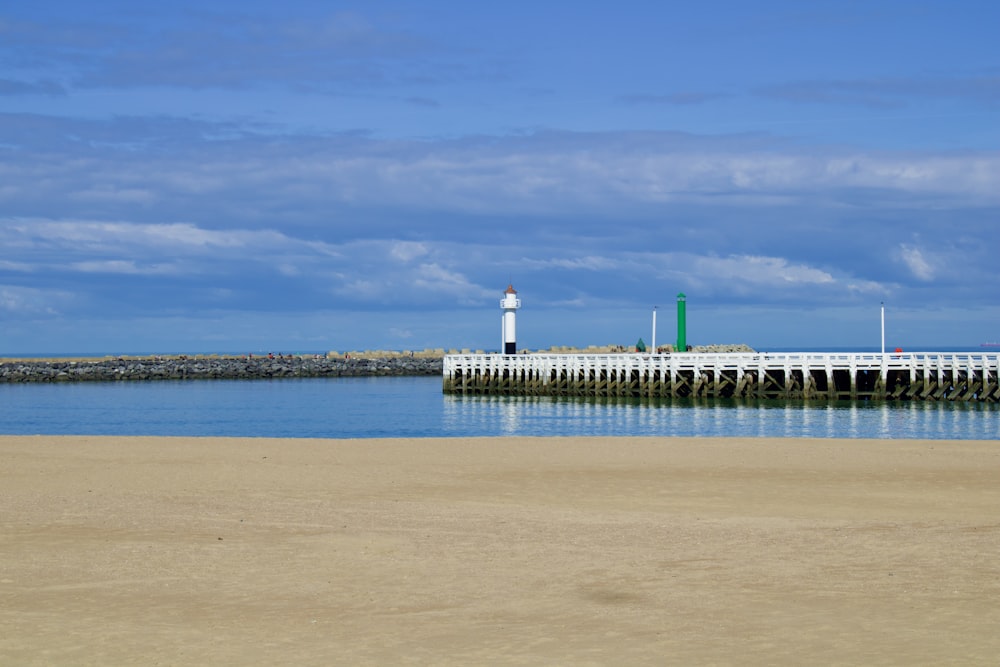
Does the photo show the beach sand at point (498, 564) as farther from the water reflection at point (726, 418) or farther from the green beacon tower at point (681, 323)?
the green beacon tower at point (681, 323)

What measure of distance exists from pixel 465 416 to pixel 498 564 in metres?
30.2

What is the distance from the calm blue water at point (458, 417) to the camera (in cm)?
3180

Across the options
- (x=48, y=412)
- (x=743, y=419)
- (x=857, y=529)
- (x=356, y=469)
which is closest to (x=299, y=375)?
(x=48, y=412)

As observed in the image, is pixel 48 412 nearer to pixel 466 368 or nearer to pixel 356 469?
pixel 466 368

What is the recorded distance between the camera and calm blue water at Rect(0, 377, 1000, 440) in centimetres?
3180

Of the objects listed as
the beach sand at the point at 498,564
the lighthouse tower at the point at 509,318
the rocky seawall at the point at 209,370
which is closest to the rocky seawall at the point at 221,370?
the rocky seawall at the point at 209,370

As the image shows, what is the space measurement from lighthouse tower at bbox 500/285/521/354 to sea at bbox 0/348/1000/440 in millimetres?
4333

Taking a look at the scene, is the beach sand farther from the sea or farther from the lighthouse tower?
the lighthouse tower

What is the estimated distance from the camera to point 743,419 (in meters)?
35.2

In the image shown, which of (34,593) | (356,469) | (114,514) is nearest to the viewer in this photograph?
(34,593)

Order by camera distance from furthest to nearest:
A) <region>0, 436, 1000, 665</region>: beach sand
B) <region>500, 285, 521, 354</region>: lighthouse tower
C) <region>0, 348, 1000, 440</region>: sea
A: <region>500, 285, 521, 354</region>: lighthouse tower, <region>0, 348, 1000, 440</region>: sea, <region>0, 436, 1000, 665</region>: beach sand

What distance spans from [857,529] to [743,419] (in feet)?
76.5

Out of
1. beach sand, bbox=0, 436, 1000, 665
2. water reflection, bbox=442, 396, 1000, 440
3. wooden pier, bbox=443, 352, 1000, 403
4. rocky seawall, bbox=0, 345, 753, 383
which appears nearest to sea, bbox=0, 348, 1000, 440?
water reflection, bbox=442, 396, 1000, 440

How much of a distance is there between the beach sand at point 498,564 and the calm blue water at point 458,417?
12866mm
